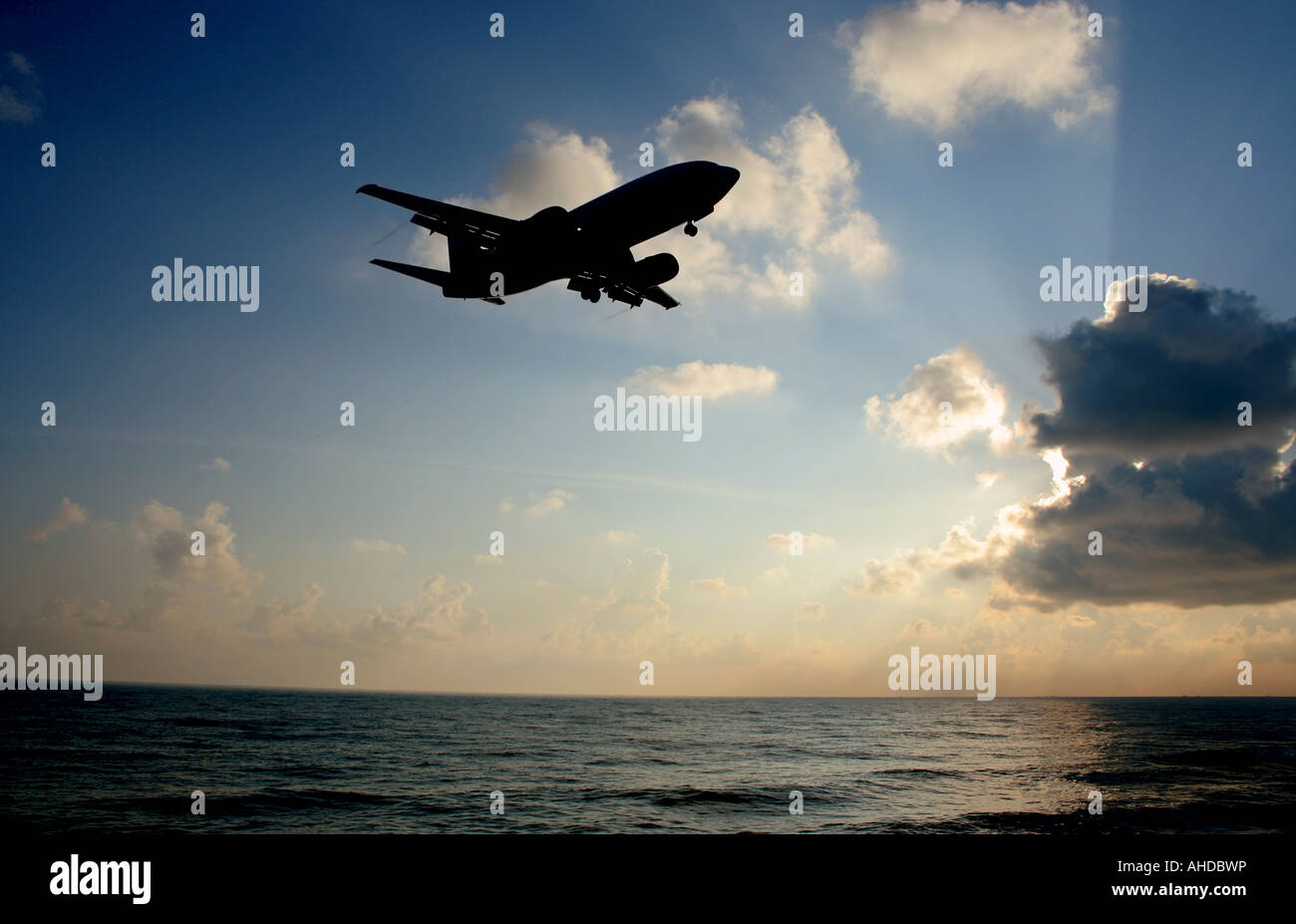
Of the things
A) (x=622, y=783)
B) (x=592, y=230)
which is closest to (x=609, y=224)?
(x=592, y=230)

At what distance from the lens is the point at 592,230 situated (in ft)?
Result: 89.0

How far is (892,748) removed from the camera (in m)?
63.8

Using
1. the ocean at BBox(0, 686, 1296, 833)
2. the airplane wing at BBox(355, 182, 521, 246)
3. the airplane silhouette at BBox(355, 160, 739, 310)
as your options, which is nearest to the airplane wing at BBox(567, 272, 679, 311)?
the airplane silhouette at BBox(355, 160, 739, 310)

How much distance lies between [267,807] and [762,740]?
52.4 m

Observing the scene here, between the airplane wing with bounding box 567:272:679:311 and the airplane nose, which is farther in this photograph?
the airplane wing with bounding box 567:272:679:311

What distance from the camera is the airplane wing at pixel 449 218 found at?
25625 mm

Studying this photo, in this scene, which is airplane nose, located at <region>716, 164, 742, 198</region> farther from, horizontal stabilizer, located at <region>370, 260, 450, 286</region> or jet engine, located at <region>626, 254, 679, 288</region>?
horizontal stabilizer, located at <region>370, 260, 450, 286</region>

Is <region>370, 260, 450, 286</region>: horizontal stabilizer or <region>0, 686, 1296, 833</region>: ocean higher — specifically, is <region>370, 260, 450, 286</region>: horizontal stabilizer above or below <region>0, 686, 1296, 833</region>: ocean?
above

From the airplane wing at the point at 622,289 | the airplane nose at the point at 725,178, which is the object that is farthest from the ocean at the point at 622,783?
the airplane nose at the point at 725,178

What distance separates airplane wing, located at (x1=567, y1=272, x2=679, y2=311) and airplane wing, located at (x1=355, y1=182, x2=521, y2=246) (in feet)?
12.2

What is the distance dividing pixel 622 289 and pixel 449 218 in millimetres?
7982

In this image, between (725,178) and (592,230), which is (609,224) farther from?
(725,178)

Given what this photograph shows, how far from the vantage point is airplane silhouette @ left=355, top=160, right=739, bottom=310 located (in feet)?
83.8
